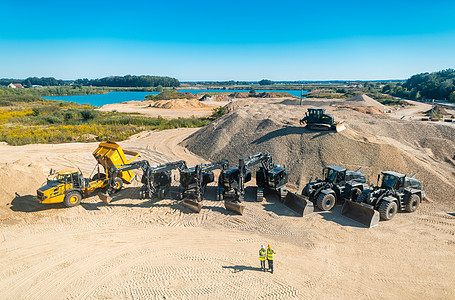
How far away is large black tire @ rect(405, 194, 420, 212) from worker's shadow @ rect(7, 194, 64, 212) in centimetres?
1797

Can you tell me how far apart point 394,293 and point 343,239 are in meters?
3.05

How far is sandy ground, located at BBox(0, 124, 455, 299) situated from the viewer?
813 centimetres

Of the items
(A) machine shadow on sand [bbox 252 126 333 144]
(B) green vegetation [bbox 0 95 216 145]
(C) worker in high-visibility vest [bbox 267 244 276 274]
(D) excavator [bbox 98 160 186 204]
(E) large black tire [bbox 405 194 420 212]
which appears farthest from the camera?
(B) green vegetation [bbox 0 95 216 145]

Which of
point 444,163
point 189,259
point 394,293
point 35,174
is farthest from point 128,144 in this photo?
point 444,163

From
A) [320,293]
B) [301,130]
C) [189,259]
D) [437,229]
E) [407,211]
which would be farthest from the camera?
[301,130]

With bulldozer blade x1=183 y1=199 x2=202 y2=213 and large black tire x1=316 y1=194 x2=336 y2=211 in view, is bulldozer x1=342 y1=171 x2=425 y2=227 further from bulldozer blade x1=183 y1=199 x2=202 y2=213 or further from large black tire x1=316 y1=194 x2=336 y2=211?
bulldozer blade x1=183 y1=199 x2=202 y2=213

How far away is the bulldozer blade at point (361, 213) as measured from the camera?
38.5 feet

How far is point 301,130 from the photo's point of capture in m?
22.7

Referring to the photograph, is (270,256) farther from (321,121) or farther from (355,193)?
(321,121)

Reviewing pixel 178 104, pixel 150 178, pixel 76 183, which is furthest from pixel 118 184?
pixel 178 104

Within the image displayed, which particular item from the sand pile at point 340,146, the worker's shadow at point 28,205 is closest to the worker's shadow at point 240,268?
the sand pile at point 340,146

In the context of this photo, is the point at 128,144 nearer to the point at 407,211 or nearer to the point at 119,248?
the point at 119,248

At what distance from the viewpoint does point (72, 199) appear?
45.3 ft

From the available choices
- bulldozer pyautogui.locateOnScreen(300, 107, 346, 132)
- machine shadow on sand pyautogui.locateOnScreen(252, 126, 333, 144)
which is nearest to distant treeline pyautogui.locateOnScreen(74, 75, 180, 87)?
machine shadow on sand pyautogui.locateOnScreen(252, 126, 333, 144)
